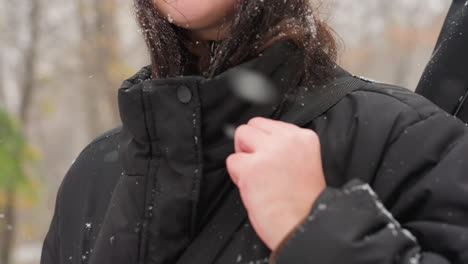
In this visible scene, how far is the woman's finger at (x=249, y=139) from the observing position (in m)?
1.14

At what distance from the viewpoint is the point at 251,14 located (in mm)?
1378

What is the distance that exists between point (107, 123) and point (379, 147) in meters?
16.0

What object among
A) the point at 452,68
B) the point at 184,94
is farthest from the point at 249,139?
the point at 452,68

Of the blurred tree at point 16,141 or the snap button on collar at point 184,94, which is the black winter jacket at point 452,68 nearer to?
the snap button on collar at point 184,94

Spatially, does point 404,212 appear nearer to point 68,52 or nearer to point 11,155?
point 11,155

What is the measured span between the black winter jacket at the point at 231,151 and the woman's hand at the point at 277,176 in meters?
0.05

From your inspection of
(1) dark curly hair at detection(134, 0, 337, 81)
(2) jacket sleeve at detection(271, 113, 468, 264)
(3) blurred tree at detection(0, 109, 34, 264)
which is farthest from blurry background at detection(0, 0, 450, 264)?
(2) jacket sleeve at detection(271, 113, 468, 264)

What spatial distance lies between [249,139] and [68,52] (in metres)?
12.4

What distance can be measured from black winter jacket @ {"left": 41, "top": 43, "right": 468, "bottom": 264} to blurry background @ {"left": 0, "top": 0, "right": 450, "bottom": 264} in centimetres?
599

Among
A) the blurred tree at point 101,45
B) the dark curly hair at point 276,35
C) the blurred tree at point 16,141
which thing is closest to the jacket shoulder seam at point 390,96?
the dark curly hair at point 276,35

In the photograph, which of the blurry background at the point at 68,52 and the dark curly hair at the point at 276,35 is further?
the blurry background at the point at 68,52

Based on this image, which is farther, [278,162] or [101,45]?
[101,45]

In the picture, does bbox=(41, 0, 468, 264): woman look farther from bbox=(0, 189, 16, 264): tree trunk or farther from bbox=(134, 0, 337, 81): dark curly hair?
bbox=(0, 189, 16, 264): tree trunk

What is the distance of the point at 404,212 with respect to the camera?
115 centimetres
